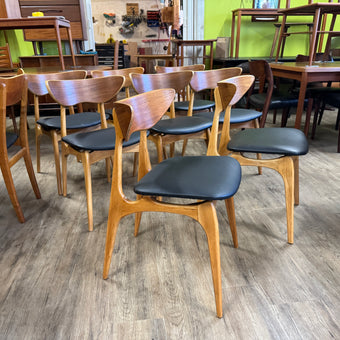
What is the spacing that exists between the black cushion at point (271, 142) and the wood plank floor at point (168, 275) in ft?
1.50

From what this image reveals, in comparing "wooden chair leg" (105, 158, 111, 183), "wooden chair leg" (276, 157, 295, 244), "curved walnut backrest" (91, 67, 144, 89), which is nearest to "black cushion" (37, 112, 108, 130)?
"wooden chair leg" (105, 158, 111, 183)

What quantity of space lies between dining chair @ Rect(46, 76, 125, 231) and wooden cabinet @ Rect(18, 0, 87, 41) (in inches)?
138

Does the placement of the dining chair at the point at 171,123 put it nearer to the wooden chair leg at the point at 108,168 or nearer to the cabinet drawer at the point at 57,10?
the wooden chair leg at the point at 108,168

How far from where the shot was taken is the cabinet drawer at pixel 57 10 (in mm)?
4641

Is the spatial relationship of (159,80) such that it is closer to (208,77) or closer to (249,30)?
(208,77)

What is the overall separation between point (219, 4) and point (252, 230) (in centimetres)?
448

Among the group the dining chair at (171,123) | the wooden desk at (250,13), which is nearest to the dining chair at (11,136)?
the dining chair at (171,123)

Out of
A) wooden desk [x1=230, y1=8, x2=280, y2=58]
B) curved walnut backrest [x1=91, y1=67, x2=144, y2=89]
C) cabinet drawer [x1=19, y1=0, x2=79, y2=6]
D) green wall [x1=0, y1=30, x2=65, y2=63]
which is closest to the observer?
curved walnut backrest [x1=91, y1=67, x2=144, y2=89]

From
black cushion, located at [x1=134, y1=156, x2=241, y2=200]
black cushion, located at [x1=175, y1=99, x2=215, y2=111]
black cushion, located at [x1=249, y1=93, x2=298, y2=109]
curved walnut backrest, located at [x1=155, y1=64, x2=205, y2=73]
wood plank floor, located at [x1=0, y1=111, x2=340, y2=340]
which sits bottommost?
wood plank floor, located at [x1=0, y1=111, x2=340, y2=340]

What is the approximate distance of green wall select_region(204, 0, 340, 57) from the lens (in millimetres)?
4867

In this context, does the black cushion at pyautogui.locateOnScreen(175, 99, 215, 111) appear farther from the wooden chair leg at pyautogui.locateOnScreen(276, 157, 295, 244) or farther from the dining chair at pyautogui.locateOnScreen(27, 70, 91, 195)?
the wooden chair leg at pyautogui.locateOnScreen(276, 157, 295, 244)

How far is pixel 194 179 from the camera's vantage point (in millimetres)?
1040

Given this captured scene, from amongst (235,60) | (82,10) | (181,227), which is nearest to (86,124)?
(181,227)

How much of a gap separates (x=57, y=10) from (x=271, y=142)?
4.63 meters
